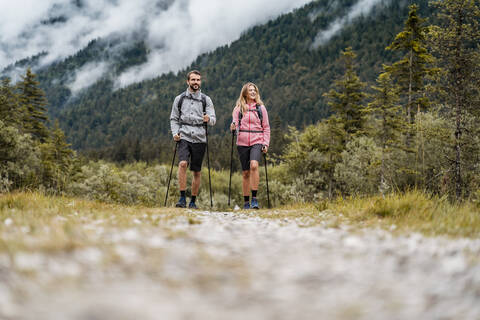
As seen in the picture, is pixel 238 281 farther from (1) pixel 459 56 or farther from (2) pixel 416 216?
(1) pixel 459 56

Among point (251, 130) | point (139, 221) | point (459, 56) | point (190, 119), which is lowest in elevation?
point (139, 221)

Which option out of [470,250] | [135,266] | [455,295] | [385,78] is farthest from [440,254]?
[385,78]

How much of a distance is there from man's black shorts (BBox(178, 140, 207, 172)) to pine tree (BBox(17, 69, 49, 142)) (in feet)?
123

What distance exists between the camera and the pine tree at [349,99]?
31625 mm

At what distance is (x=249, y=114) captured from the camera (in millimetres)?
9062

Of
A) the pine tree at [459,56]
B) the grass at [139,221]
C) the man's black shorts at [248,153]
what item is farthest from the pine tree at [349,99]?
the grass at [139,221]

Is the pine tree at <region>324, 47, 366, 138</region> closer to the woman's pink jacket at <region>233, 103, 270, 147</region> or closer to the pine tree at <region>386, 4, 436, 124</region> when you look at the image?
the pine tree at <region>386, 4, 436, 124</region>

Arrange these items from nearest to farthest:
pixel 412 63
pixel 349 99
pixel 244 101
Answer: pixel 244 101 → pixel 412 63 → pixel 349 99

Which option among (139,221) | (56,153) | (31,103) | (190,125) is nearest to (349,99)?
(190,125)

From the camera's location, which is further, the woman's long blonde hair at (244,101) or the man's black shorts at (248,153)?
the woman's long blonde hair at (244,101)

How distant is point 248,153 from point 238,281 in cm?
725

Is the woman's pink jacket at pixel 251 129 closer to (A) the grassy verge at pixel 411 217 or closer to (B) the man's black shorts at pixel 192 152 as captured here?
(B) the man's black shorts at pixel 192 152

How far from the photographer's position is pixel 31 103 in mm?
40188

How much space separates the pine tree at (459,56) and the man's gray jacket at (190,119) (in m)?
12.6
